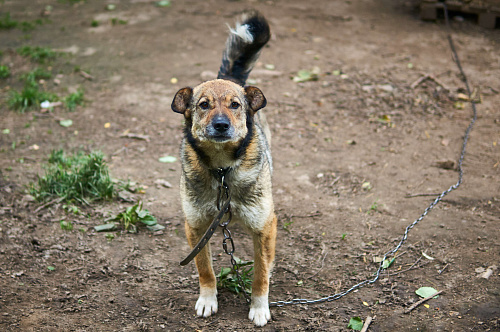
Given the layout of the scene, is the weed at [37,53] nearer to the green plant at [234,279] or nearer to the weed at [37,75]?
the weed at [37,75]

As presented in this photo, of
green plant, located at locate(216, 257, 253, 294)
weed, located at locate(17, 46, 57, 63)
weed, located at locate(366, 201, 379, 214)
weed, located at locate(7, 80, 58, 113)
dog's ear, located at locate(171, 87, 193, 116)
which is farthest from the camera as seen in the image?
weed, located at locate(17, 46, 57, 63)

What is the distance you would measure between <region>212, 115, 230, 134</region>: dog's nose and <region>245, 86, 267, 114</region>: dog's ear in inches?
16.8

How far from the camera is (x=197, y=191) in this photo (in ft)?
11.7

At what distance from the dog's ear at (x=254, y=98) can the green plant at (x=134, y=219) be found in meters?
1.83

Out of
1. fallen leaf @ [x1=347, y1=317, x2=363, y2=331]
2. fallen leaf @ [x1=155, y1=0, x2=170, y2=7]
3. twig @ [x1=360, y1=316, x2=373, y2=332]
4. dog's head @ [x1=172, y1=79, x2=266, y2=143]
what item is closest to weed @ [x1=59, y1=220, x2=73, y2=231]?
dog's head @ [x1=172, y1=79, x2=266, y2=143]

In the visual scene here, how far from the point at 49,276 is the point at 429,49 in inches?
283

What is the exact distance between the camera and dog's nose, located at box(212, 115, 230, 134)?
3197 mm

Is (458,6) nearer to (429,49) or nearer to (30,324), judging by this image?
(429,49)

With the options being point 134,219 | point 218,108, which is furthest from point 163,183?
point 218,108

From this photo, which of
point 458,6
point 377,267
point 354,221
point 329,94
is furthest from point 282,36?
point 377,267

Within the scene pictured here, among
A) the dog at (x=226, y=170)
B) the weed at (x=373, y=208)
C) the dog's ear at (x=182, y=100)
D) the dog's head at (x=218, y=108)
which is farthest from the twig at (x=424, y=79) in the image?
the dog's ear at (x=182, y=100)

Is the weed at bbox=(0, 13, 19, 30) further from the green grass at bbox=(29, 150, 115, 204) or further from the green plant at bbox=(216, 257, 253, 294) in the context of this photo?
the green plant at bbox=(216, 257, 253, 294)

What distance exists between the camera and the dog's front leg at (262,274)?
3.63m

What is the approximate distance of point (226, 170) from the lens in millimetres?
3451
